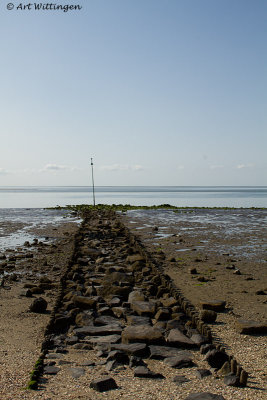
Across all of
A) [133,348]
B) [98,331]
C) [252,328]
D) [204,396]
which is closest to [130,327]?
[98,331]

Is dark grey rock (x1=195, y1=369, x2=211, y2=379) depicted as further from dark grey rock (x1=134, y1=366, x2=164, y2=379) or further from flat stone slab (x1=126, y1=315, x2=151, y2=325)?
flat stone slab (x1=126, y1=315, x2=151, y2=325)

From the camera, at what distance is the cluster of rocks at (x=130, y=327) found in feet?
20.4

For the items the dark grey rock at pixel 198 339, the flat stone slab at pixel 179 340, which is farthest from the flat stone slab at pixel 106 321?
the dark grey rock at pixel 198 339

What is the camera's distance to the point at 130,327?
7637mm

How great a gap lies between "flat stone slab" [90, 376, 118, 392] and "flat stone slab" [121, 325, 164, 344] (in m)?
1.68

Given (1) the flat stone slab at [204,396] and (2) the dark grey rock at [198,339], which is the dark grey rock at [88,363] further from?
(2) the dark grey rock at [198,339]

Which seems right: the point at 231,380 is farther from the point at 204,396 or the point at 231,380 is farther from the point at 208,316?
the point at 208,316

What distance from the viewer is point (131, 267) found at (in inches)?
568

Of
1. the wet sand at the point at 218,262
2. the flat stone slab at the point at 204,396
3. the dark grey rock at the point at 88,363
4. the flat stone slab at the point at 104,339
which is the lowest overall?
the wet sand at the point at 218,262

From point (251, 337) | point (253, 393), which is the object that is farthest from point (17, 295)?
point (253, 393)

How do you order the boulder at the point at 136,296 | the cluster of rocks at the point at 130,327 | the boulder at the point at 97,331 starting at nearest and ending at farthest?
the cluster of rocks at the point at 130,327
the boulder at the point at 97,331
the boulder at the point at 136,296

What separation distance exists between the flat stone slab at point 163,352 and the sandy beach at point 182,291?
202mm

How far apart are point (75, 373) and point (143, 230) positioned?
70.9 ft

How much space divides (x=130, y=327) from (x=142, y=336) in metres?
Result: 0.46
